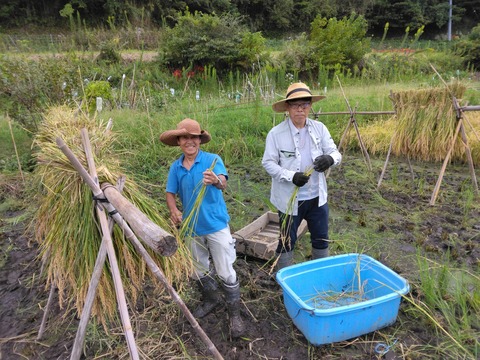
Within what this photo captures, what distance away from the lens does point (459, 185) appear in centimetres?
507

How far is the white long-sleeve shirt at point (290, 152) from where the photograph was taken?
264cm

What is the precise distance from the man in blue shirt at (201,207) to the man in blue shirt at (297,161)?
1.59 feet

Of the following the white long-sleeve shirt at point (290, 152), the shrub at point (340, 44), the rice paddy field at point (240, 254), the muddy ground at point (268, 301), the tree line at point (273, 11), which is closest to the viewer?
the rice paddy field at point (240, 254)

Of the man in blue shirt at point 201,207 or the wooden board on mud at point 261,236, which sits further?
the wooden board on mud at point 261,236

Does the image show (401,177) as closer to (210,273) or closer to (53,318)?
(210,273)

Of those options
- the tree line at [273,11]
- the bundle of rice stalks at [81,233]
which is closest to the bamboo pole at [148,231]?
the bundle of rice stalks at [81,233]

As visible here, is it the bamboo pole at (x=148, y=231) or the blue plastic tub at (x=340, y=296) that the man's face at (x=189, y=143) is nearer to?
the bamboo pole at (x=148, y=231)

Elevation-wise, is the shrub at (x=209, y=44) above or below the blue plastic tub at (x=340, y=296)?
above

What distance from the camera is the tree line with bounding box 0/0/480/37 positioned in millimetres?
25156

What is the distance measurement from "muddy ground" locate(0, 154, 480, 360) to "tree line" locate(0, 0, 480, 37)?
2343 cm

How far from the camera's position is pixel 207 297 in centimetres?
265

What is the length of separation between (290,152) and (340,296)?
1124mm

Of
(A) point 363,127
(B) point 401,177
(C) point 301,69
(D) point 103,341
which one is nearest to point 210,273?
(D) point 103,341

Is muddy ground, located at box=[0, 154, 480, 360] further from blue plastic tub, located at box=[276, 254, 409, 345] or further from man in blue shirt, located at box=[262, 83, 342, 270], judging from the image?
man in blue shirt, located at box=[262, 83, 342, 270]
